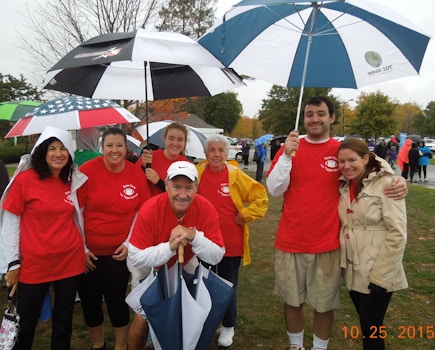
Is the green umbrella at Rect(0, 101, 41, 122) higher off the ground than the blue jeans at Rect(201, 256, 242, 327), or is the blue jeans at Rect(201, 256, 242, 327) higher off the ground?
the green umbrella at Rect(0, 101, 41, 122)

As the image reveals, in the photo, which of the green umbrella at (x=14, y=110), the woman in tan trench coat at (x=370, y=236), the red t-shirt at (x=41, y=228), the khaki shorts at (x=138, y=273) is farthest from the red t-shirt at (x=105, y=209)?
the green umbrella at (x=14, y=110)

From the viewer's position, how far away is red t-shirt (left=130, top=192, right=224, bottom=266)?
2535 mm

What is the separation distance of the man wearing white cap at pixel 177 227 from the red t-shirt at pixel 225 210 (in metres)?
0.76

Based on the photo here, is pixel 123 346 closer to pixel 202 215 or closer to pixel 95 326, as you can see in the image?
pixel 95 326

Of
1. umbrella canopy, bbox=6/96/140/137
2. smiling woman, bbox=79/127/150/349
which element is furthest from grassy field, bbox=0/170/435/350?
umbrella canopy, bbox=6/96/140/137

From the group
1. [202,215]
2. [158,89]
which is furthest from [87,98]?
[202,215]

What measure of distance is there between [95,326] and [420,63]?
3774 millimetres

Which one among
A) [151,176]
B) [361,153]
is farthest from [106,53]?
[361,153]

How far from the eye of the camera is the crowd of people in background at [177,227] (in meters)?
2.58

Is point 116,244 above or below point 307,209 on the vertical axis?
below

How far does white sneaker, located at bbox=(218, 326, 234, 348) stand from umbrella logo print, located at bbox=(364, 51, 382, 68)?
294 centimetres

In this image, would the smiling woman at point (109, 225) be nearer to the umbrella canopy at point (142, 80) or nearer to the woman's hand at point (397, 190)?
the umbrella canopy at point (142, 80)

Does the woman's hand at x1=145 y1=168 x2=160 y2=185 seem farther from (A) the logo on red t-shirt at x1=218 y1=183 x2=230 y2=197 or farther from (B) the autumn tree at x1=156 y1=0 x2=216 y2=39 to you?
(B) the autumn tree at x1=156 y1=0 x2=216 y2=39

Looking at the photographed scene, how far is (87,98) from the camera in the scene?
4289 mm
